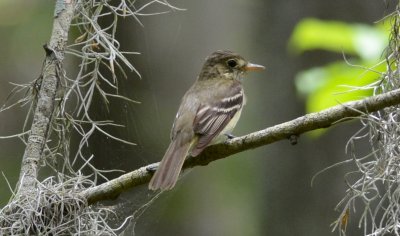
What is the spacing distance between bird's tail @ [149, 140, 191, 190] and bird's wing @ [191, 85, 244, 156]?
0.07m

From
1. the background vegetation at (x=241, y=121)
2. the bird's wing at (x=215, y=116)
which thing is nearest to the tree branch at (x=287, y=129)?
the bird's wing at (x=215, y=116)

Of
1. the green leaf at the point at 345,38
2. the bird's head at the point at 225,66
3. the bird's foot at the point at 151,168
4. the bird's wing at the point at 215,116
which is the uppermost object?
the green leaf at the point at 345,38

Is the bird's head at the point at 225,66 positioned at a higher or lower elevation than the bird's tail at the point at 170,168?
higher

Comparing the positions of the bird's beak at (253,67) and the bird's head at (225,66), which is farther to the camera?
the bird's head at (225,66)

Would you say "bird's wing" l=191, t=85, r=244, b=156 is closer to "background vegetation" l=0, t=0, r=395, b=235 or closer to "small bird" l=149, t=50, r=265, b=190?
"small bird" l=149, t=50, r=265, b=190

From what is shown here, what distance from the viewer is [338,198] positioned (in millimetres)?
6180

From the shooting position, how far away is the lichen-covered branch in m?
3.47

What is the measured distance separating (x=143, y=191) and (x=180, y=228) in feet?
3.29

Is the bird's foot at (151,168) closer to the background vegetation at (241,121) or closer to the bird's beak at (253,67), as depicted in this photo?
the bird's beak at (253,67)

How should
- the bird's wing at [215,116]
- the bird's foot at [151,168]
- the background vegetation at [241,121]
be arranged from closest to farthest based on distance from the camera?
the bird's foot at [151,168] < the bird's wing at [215,116] < the background vegetation at [241,121]

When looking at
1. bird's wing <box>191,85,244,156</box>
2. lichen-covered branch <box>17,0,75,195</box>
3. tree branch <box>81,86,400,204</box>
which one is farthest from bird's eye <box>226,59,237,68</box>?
lichen-covered branch <box>17,0,75,195</box>

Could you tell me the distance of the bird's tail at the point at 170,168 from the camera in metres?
3.63

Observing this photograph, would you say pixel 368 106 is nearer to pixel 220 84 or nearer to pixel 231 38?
pixel 220 84

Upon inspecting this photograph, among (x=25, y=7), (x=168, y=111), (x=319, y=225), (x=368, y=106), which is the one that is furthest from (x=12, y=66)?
(x=368, y=106)
